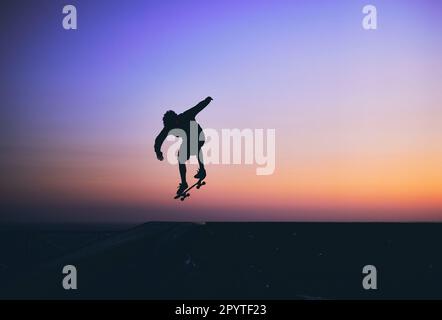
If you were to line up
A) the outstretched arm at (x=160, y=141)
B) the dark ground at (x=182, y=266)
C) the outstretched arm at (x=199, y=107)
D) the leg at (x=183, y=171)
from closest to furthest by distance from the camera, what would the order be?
1. the outstretched arm at (x=160, y=141)
2. the outstretched arm at (x=199, y=107)
3. the leg at (x=183, y=171)
4. the dark ground at (x=182, y=266)

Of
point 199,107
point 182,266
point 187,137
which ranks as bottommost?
point 182,266

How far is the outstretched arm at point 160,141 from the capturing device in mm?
13900

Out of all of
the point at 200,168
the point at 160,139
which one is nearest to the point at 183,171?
the point at 200,168

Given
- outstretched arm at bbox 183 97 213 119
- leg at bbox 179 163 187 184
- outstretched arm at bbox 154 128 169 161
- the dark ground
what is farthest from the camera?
the dark ground

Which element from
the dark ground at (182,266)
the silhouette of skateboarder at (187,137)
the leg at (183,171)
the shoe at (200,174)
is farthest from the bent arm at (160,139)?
the dark ground at (182,266)

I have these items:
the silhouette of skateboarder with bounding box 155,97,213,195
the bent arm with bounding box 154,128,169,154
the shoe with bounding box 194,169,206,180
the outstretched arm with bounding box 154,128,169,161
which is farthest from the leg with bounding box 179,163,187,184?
the bent arm with bounding box 154,128,169,154

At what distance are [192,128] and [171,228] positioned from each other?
11061 mm

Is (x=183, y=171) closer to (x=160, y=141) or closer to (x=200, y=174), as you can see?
(x=200, y=174)

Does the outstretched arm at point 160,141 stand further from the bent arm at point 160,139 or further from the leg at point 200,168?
the leg at point 200,168

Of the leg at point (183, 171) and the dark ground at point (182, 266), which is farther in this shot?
the dark ground at point (182, 266)

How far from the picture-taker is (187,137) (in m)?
14.9

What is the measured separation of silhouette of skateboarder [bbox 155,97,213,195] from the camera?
555 inches

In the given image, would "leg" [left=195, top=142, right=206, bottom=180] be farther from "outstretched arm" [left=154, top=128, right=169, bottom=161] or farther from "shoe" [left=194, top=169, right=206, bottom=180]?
"outstretched arm" [left=154, top=128, right=169, bottom=161]

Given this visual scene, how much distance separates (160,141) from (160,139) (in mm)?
75
